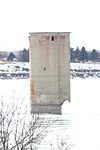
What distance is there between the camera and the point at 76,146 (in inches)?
851

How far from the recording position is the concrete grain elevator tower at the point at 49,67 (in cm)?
4069

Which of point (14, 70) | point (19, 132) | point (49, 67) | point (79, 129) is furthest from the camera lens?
point (14, 70)

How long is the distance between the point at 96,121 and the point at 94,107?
9079mm

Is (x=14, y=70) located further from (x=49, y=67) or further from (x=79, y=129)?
(x=79, y=129)

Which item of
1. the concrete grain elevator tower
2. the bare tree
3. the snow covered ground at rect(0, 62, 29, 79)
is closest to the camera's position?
the bare tree

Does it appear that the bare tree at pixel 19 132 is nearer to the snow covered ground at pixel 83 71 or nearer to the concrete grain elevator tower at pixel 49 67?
the concrete grain elevator tower at pixel 49 67

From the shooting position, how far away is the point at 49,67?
41.2 m

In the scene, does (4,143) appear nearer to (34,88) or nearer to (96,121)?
(96,121)

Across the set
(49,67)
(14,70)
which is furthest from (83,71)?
(49,67)

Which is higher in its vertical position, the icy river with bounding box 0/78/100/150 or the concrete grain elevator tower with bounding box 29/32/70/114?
the concrete grain elevator tower with bounding box 29/32/70/114

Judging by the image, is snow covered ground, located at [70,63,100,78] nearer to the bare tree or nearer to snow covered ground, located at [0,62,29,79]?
snow covered ground, located at [0,62,29,79]

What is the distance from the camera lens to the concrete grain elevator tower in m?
40.7

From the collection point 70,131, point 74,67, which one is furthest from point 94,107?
point 74,67

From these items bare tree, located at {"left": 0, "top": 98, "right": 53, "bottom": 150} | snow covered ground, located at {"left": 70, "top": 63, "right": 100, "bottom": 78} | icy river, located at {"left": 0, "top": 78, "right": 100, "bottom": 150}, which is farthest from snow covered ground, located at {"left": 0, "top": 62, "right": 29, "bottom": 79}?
bare tree, located at {"left": 0, "top": 98, "right": 53, "bottom": 150}
